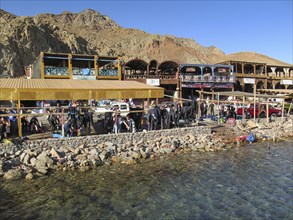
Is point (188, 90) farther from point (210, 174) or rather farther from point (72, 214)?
point (72, 214)

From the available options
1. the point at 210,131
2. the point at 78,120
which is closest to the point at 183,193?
the point at 78,120

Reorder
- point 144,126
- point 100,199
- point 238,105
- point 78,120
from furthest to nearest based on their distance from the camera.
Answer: point 238,105 < point 144,126 < point 78,120 < point 100,199

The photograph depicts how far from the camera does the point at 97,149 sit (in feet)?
53.5

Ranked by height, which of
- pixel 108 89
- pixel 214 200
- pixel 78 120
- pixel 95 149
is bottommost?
pixel 214 200

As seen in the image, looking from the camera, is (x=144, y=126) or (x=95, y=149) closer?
(x=95, y=149)

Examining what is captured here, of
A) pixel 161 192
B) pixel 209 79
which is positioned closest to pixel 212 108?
pixel 209 79

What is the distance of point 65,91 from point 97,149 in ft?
12.1

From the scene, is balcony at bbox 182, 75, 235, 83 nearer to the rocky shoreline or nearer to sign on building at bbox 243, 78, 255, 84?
sign on building at bbox 243, 78, 255, 84

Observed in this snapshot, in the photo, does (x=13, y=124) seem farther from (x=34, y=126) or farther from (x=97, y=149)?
(x=97, y=149)

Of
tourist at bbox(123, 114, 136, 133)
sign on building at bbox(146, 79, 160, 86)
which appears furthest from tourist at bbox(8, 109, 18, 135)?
sign on building at bbox(146, 79, 160, 86)

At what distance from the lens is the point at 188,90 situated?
42.0m

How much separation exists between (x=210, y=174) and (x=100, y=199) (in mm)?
5764

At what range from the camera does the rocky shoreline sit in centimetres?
1414

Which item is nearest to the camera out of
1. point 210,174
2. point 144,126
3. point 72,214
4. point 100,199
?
point 72,214
